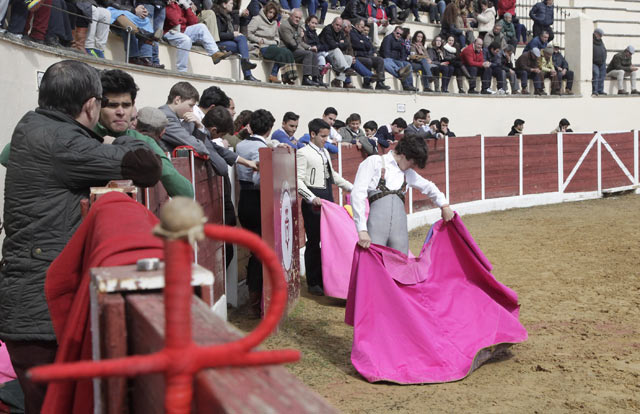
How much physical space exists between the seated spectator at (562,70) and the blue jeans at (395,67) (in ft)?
18.3

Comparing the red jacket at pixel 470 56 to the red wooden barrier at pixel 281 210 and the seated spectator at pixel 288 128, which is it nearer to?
the seated spectator at pixel 288 128

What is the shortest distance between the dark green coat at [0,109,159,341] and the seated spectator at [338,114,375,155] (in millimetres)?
8080

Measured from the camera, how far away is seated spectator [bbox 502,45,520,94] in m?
18.0

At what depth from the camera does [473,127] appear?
55.7 feet

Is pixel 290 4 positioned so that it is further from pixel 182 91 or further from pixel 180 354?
pixel 180 354

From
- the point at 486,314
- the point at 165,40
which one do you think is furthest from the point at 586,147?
the point at 486,314

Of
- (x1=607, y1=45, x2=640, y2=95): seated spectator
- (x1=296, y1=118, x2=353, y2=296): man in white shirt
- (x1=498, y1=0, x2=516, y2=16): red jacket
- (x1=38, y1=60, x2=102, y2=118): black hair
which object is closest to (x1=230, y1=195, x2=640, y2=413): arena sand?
(x1=296, y1=118, x2=353, y2=296): man in white shirt

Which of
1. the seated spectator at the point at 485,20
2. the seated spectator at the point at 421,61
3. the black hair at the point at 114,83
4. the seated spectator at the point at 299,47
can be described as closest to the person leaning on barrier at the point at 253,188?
the black hair at the point at 114,83

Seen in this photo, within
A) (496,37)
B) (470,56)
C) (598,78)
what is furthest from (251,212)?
(598,78)

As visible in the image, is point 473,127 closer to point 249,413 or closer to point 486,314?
point 486,314

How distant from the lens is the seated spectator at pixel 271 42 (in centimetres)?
1134

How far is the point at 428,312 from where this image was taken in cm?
451

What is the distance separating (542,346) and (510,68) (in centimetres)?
1443

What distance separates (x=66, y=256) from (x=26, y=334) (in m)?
0.66
